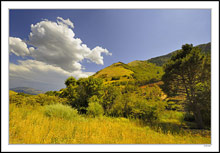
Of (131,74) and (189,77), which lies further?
(131,74)

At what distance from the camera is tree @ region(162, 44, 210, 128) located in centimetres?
399

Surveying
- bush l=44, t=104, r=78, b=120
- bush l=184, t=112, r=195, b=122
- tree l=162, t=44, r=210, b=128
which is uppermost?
tree l=162, t=44, r=210, b=128

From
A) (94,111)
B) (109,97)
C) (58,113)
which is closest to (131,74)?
(109,97)

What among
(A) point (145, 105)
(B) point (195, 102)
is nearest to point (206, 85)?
Result: (B) point (195, 102)

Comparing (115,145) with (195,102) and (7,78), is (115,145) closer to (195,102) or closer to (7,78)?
(7,78)

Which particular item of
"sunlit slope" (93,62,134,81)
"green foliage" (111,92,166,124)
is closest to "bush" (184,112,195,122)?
"green foliage" (111,92,166,124)

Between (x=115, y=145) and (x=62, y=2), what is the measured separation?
4517 mm

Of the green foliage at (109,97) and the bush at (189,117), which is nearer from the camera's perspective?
the bush at (189,117)

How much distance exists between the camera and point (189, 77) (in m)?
4.44

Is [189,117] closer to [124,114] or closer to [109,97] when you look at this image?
[124,114]

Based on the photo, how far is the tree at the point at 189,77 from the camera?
3.99 metres

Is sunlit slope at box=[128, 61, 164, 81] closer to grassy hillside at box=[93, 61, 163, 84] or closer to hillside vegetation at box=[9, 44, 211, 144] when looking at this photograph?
grassy hillside at box=[93, 61, 163, 84]

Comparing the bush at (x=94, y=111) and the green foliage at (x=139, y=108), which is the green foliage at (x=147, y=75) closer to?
the green foliage at (x=139, y=108)

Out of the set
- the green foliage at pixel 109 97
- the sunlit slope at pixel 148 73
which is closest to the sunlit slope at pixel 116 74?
the sunlit slope at pixel 148 73
